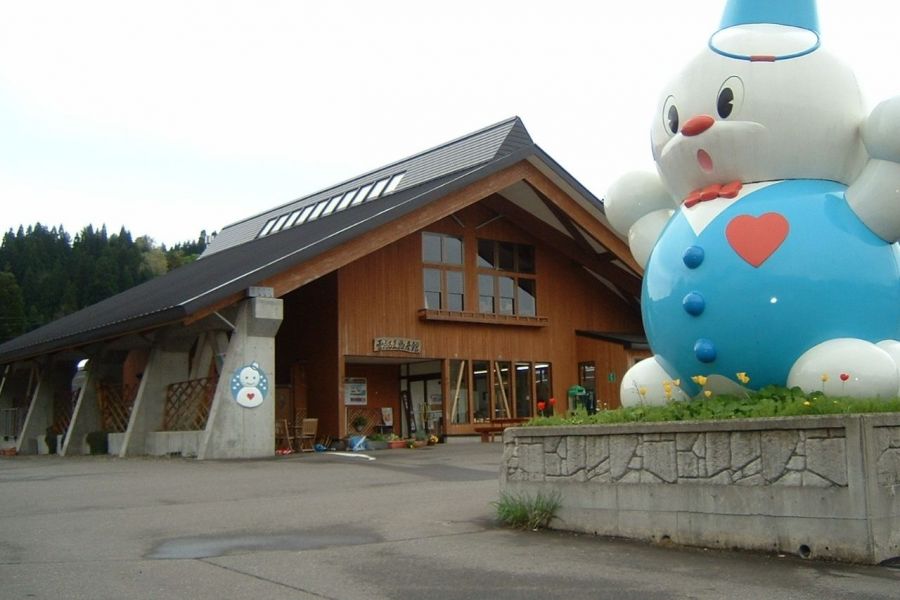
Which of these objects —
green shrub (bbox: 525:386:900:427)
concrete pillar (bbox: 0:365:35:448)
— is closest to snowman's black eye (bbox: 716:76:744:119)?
green shrub (bbox: 525:386:900:427)

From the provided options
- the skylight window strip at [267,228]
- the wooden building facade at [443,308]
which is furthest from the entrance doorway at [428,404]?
the skylight window strip at [267,228]

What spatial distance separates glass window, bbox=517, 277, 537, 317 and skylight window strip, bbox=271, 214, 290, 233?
10.3m

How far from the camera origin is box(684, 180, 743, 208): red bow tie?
355 inches

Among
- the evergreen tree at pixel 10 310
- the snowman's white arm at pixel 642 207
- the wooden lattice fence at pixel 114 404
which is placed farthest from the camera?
the evergreen tree at pixel 10 310

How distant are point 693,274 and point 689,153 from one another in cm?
125

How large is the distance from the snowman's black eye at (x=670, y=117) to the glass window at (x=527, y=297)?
17.4 m

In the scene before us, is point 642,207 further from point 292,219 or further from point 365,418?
point 292,219

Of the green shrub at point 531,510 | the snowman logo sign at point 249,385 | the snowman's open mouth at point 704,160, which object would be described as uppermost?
the snowman's open mouth at point 704,160

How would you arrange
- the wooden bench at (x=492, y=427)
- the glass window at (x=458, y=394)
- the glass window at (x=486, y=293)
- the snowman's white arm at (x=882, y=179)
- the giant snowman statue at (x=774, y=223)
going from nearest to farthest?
the giant snowman statue at (x=774, y=223)
the snowman's white arm at (x=882, y=179)
the wooden bench at (x=492, y=427)
the glass window at (x=458, y=394)
the glass window at (x=486, y=293)

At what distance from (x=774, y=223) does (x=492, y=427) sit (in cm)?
1650

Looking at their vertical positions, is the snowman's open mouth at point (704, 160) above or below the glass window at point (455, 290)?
below

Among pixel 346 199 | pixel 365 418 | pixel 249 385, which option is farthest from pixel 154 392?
pixel 346 199

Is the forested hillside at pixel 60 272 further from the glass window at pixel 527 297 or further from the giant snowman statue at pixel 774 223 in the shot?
the giant snowman statue at pixel 774 223

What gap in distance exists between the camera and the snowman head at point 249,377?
59.8ft
